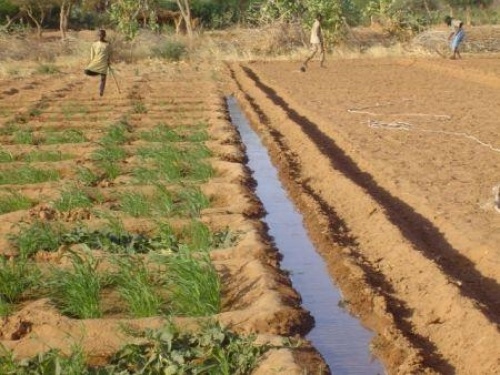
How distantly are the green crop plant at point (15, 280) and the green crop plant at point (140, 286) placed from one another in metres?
0.55

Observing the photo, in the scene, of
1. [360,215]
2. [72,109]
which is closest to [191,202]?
[360,215]

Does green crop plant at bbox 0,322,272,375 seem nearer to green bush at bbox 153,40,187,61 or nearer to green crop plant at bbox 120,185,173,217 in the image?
green crop plant at bbox 120,185,173,217

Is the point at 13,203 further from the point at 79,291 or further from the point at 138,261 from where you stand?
the point at 79,291

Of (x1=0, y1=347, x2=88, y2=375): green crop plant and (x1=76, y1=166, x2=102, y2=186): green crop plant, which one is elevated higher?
(x1=0, y1=347, x2=88, y2=375): green crop plant

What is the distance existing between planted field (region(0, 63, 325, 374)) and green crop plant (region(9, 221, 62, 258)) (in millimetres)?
11

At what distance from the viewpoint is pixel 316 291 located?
243 inches

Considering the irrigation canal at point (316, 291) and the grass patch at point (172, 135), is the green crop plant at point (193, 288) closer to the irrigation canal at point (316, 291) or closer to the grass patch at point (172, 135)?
the irrigation canal at point (316, 291)

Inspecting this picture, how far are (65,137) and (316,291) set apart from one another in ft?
22.9

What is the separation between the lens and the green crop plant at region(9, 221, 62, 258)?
6797 millimetres

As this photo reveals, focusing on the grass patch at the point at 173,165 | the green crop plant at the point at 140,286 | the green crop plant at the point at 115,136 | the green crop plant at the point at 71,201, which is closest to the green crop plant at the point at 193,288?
the green crop plant at the point at 140,286

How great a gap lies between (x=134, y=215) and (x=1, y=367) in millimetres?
3469

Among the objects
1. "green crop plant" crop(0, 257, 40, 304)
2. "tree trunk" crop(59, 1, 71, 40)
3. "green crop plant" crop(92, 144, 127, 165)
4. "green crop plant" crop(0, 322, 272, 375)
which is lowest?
"tree trunk" crop(59, 1, 71, 40)


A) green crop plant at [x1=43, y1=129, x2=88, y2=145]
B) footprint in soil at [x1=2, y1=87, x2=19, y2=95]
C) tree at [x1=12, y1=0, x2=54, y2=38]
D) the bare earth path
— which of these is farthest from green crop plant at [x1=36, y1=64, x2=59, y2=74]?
tree at [x1=12, y1=0, x2=54, y2=38]

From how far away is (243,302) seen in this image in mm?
5711
